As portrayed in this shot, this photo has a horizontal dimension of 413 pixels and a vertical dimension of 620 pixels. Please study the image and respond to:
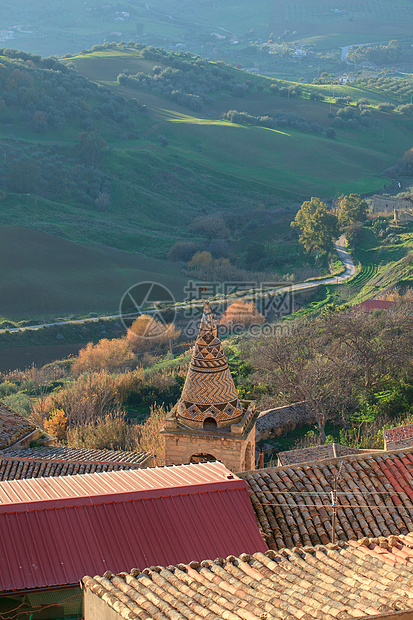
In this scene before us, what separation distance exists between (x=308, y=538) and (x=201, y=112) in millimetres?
110649

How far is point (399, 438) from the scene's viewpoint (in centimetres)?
1994

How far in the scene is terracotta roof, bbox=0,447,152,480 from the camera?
15.1m

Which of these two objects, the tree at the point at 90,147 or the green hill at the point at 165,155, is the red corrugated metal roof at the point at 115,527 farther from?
the tree at the point at 90,147

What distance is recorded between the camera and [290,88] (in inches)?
4902

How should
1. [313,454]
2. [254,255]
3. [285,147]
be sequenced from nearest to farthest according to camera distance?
[313,454] → [254,255] → [285,147]

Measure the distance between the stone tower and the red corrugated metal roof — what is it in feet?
8.53

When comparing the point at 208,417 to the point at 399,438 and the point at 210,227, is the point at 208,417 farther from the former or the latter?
the point at 210,227

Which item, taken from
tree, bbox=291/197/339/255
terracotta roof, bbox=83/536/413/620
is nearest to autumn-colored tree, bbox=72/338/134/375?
tree, bbox=291/197/339/255

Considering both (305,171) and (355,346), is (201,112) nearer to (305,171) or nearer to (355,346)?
(305,171)

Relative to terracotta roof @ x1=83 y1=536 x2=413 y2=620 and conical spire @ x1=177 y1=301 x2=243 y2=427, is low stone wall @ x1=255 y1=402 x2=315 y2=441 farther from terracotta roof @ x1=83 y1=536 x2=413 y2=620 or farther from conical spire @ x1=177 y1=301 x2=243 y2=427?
terracotta roof @ x1=83 y1=536 x2=413 y2=620

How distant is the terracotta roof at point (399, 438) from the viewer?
62.5 ft

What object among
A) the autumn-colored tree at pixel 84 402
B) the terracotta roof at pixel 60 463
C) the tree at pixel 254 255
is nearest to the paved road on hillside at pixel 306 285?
the tree at pixel 254 255

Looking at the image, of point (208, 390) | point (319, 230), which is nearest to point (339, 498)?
point (208, 390)

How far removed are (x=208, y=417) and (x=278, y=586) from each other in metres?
6.46
